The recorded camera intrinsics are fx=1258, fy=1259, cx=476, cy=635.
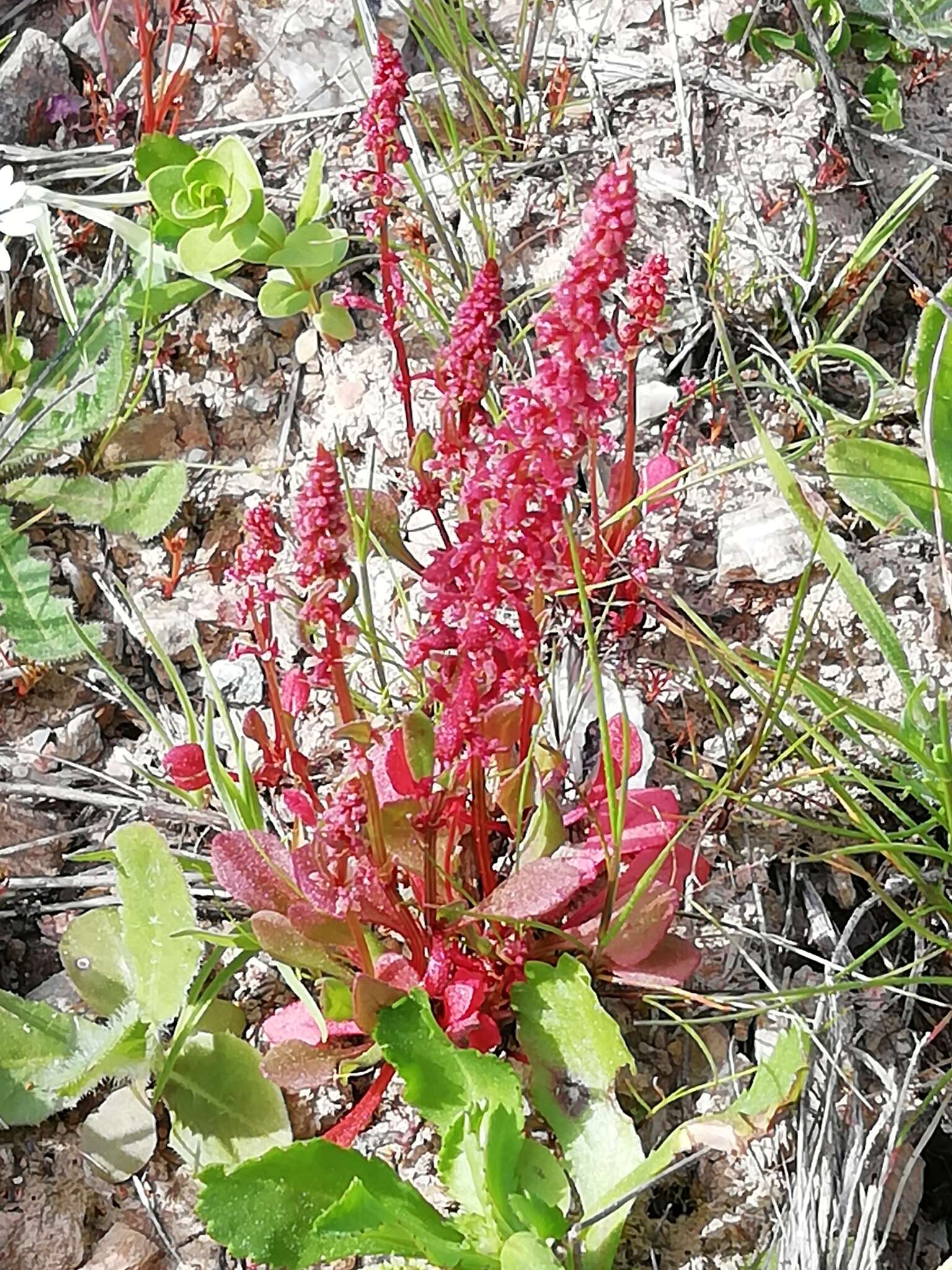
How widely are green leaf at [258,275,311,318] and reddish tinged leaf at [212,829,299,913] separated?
1.04 metres

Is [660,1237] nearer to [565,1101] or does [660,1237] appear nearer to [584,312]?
[565,1101]

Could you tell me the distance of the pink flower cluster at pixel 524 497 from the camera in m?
1.24

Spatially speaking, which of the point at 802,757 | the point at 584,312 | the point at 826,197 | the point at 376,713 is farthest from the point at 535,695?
the point at 826,197

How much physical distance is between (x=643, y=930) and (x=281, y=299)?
1.31m

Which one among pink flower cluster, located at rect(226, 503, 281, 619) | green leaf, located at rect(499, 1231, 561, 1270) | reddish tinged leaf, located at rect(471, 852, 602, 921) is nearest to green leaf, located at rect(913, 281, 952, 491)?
reddish tinged leaf, located at rect(471, 852, 602, 921)

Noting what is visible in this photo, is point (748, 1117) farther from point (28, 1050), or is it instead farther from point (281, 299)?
point (281, 299)

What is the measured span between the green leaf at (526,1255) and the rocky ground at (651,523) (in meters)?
0.29

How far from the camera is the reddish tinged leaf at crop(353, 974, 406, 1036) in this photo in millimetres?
1577

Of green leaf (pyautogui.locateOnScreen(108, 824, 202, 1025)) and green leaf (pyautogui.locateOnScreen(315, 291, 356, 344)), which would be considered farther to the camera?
green leaf (pyautogui.locateOnScreen(315, 291, 356, 344))

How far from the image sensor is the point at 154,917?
1.70 meters

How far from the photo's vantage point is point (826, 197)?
245cm

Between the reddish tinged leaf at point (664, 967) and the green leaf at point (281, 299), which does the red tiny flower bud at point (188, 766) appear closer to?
the reddish tinged leaf at point (664, 967)

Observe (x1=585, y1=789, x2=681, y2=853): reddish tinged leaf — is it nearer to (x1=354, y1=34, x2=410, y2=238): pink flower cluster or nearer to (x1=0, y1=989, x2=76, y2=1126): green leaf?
(x1=0, y1=989, x2=76, y2=1126): green leaf

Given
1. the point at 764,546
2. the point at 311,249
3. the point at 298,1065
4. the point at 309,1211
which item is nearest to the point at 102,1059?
the point at 298,1065
